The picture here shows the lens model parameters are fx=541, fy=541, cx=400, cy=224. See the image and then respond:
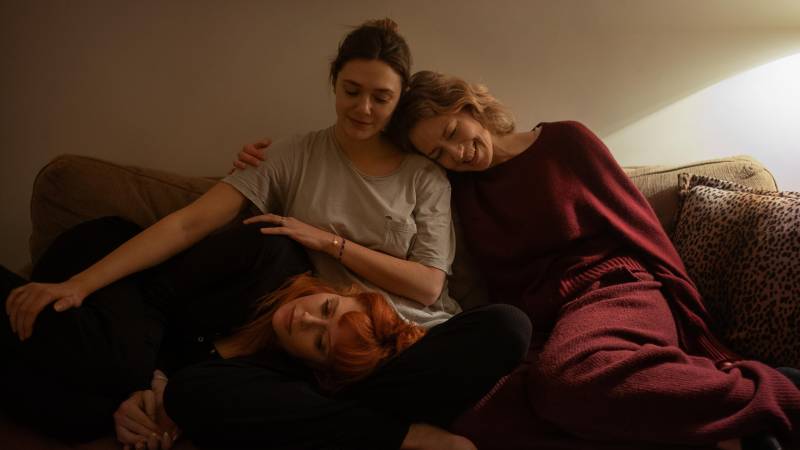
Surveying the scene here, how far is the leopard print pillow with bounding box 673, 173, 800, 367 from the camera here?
1.26 m

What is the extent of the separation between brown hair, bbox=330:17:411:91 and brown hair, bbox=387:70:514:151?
8 cm

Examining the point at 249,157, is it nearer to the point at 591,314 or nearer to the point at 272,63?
the point at 272,63

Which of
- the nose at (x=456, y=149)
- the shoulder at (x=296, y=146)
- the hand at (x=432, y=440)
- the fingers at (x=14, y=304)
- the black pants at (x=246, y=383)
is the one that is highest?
the nose at (x=456, y=149)

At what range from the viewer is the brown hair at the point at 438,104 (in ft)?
4.70

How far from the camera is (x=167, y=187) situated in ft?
4.96

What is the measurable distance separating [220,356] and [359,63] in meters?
0.76

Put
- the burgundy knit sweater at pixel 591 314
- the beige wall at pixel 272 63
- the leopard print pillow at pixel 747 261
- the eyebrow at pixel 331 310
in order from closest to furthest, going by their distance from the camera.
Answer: the burgundy knit sweater at pixel 591 314, the eyebrow at pixel 331 310, the leopard print pillow at pixel 747 261, the beige wall at pixel 272 63

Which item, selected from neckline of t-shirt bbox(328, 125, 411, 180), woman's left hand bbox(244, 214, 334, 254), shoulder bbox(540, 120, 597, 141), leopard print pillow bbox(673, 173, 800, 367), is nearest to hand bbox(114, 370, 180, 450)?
woman's left hand bbox(244, 214, 334, 254)

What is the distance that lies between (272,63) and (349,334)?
1.01m

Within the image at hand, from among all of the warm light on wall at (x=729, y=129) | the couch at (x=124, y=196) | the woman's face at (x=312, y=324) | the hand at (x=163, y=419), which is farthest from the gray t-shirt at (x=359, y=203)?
the warm light on wall at (x=729, y=129)

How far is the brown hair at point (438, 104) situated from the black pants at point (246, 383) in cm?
56

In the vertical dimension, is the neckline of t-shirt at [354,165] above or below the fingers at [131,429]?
above

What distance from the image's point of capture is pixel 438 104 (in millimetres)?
1432

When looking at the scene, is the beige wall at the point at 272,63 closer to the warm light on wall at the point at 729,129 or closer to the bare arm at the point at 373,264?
the warm light on wall at the point at 729,129
